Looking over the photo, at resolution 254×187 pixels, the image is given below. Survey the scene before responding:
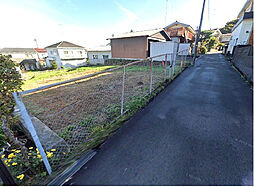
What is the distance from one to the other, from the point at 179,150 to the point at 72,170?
177cm

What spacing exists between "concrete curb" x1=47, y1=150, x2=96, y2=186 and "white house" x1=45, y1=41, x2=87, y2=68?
88.4ft

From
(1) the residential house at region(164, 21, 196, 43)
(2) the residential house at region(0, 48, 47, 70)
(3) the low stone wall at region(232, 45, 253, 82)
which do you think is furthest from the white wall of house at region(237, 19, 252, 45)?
(2) the residential house at region(0, 48, 47, 70)

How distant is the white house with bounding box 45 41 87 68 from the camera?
23469 mm

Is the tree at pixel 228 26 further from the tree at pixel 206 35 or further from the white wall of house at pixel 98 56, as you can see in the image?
the white wall of house at pixel 98 56

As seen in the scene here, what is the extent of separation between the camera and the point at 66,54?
24.3 m

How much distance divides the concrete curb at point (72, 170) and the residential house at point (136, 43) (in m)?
13.5

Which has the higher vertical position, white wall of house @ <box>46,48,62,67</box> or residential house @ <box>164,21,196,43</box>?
residential house @ <box>164,21,196,43</box>

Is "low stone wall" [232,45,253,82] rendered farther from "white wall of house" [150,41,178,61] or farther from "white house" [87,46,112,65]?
"white house" [87,46,112,65]

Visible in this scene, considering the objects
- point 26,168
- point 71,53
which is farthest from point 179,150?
point 71,53

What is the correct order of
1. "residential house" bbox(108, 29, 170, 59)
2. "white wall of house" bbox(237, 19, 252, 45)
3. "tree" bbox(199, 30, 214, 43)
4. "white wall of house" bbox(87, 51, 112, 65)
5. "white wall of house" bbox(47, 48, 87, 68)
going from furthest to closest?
"tree" bbox(199, 30, 214, 43) < "white wall of house" bbox(47, 48, 87, 68) < "white wall of house" bbox(87, 51, 112, 65) < "residential house" bbox(108, 29, 170, 59) < "white wall of house" bbox(237, 19, 252, 45)

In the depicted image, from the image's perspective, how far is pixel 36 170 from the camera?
5.18 feet

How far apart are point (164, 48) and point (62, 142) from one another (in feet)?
39.4

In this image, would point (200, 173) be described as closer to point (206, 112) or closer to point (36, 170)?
point (206, 112)

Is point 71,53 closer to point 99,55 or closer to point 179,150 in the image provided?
point 99,55
